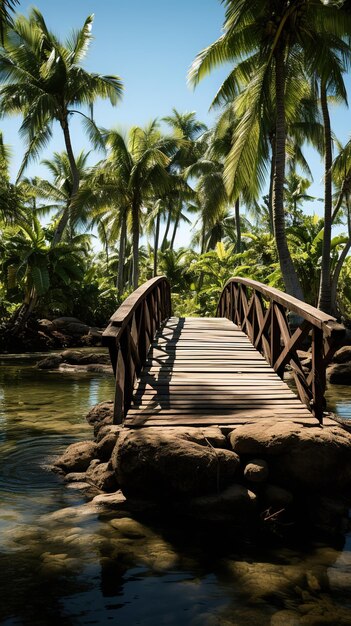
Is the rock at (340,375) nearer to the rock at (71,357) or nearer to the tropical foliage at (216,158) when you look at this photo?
the tropical foliage at (216,158)

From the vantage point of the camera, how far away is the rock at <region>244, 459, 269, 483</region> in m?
4.39

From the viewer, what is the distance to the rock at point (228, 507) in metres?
4.20

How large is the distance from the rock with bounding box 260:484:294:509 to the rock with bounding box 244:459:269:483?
10 centimetres

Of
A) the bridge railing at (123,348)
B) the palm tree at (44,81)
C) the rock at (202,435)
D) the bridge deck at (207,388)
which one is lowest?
the rock at (202,435)

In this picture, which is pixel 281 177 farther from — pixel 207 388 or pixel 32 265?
pixel 207 388

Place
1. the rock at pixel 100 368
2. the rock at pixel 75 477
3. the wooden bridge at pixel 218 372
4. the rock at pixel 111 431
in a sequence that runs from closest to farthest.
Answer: the rock at pixel 111 431
the wooden bridge at pixel 218 372
the rock at pixel 75 477
the rock at pixel 100 368

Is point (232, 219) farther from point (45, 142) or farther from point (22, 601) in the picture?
point (22, 601)

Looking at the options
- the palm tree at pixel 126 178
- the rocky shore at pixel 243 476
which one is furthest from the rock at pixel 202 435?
the palm tree at pixel 126 178

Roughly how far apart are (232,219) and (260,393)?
38.2m

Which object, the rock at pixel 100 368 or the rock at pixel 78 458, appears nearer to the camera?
the rock at pixel 78 458

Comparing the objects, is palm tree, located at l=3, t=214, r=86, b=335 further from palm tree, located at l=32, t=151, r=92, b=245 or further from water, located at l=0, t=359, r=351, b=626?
water, located at l=0, t=359, r=351, b=626

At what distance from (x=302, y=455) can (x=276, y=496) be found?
1.24ft

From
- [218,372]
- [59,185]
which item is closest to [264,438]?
[218,372]

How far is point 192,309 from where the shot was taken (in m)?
25.0
